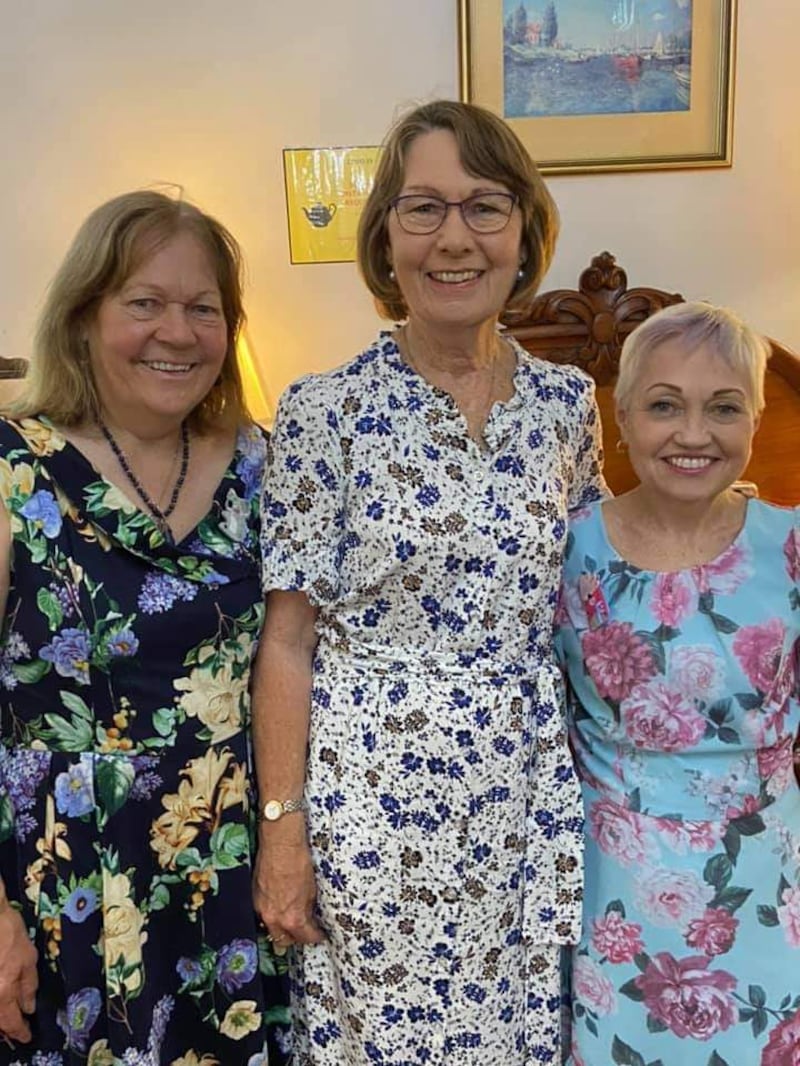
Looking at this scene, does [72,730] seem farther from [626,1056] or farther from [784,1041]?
[784,1041]

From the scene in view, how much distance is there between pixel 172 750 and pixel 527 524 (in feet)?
1.67

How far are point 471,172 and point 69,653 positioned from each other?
738 millimetres

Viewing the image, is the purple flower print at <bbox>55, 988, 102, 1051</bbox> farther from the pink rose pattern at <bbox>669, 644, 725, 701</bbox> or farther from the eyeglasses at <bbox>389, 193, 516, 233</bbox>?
the eyeglasses at <bbox>389, 193, 516, 233</bbox>

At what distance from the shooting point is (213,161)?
207cm

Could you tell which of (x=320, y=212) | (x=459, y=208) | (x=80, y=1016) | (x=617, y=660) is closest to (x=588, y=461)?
(x=617, y=660)

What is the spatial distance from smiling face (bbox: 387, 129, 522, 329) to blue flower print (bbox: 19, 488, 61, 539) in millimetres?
498

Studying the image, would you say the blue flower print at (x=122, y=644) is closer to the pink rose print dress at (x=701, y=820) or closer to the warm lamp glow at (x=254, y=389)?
the pink rose print dress at (x=701, y=820)

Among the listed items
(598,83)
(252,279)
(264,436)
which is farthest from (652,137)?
(264,436)

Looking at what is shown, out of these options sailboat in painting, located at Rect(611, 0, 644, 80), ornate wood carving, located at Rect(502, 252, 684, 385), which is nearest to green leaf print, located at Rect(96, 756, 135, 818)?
ornate wood carving, located at Rect(502, 252, 684, 385)

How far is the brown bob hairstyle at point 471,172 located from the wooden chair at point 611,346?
739 mm

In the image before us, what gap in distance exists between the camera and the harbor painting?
2.01 meters

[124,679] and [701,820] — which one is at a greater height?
[124,679]

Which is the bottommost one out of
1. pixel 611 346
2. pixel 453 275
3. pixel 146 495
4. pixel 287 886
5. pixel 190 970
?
pixel 190 970

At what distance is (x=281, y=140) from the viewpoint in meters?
2.06
